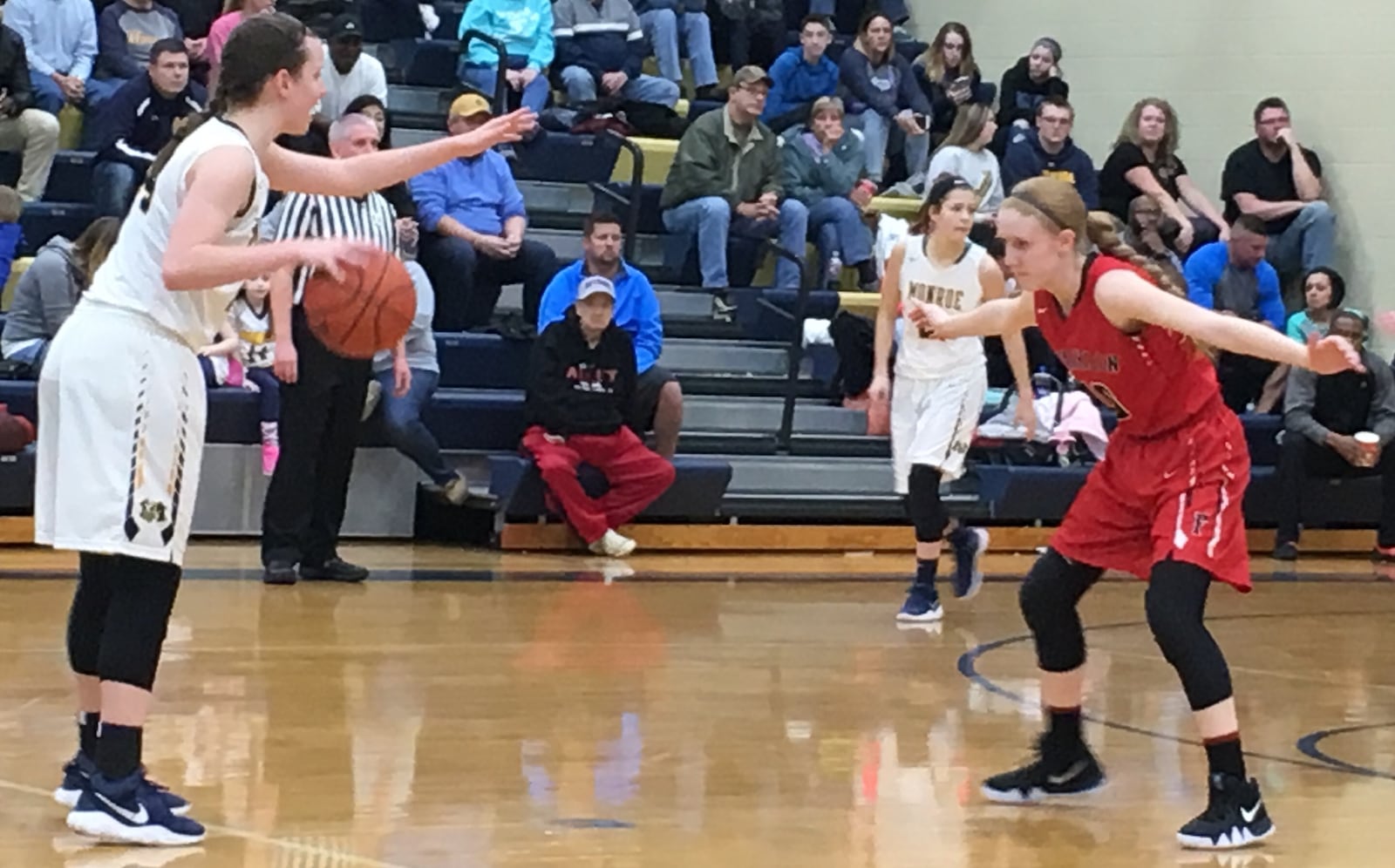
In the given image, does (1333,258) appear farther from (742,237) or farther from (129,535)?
(129,535)

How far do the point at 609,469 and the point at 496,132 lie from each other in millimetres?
5295

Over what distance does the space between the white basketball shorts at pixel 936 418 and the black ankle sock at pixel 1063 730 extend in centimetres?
315

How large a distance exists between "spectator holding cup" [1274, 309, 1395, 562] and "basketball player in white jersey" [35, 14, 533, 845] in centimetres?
836

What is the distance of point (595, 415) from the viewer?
9.86 metres

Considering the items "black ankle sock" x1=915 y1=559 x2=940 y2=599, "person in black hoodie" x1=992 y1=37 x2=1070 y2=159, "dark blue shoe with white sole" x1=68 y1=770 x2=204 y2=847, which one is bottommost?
"black ankle sock" x1=915 y1=559 x2=940 y2=599

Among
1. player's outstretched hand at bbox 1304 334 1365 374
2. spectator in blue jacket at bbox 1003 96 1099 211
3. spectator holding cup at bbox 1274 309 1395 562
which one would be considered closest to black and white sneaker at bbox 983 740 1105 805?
player's outstretched hand at bbox 1304 334 1365 374

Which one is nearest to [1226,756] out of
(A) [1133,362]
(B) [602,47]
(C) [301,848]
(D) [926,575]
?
(A) [1133,362]

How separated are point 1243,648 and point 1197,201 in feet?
19.5

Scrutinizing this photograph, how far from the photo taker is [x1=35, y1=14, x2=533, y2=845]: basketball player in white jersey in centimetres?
401

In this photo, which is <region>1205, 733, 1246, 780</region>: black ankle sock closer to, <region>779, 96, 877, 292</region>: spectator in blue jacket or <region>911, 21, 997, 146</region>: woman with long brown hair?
<region>779, 96, 877, 292</region>: spectator in blue jacket

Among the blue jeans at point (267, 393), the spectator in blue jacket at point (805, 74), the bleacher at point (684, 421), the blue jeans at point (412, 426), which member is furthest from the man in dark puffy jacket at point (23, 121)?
the spectator in blue jacket at point (805, 74)

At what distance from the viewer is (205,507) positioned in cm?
975

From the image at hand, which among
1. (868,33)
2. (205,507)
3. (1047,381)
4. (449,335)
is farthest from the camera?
(868,33)

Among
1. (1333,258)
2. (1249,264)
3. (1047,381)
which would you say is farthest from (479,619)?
(1333,258)
